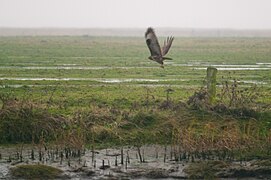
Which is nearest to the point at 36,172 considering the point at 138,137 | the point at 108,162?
the point at 108,162

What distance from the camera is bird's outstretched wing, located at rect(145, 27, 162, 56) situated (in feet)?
50.2

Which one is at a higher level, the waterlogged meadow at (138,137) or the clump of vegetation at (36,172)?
the waterlogged meadow at (138,137)

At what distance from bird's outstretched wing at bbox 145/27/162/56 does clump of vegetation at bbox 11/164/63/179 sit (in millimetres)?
4167

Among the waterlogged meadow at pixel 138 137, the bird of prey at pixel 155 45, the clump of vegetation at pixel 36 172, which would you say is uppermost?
the bird of prey at pixel 155 45

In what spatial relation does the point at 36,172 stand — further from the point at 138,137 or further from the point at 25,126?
the point at 138,137

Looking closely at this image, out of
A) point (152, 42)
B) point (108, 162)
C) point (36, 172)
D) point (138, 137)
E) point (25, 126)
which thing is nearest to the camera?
point (36, 172)

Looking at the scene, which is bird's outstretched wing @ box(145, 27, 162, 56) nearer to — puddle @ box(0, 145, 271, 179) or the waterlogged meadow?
the waterlogged meadow

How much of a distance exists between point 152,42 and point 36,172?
4.64 meters

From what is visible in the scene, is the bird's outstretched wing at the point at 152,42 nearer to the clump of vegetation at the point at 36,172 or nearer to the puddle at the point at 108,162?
the puddle at the point at 108,162

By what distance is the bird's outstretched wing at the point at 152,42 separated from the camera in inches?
603

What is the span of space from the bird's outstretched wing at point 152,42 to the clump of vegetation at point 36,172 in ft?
13.7

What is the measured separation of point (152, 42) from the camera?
1552cm

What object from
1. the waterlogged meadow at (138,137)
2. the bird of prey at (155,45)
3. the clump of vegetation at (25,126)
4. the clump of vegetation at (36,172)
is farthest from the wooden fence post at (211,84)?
the clump of vegetation at (36,172)

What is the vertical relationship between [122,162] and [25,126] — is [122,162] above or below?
below
